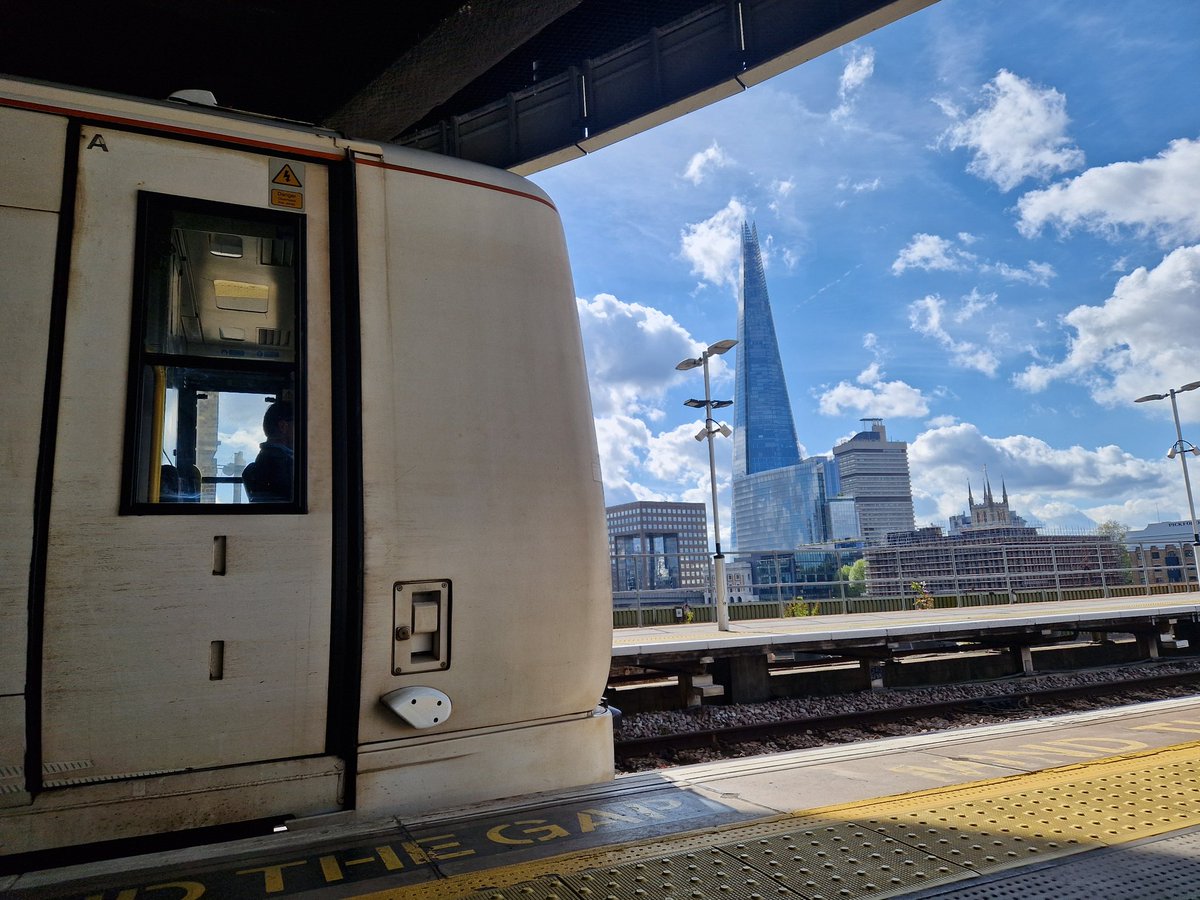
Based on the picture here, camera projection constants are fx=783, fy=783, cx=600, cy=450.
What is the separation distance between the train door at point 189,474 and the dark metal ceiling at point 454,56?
3.58 m

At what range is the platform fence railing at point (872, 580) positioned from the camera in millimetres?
14555

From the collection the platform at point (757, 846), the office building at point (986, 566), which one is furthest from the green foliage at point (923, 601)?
the platform at point (757, 846)

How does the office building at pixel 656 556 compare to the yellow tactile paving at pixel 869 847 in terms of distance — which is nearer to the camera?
the yellow tactile paving at pixel 869 847

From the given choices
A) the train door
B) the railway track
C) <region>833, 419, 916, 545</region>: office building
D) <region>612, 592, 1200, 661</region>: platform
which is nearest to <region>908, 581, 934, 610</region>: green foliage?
<region>612, 592, 1200, 661</region>: platform

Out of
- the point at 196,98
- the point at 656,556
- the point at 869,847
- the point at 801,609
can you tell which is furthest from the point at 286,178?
the point at 801,609

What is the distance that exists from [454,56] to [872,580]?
14211 millimetres

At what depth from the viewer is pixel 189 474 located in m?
3.04

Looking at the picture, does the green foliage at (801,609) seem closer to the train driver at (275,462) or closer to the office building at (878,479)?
the train driver at (275,462)

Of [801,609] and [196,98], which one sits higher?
[196,98]

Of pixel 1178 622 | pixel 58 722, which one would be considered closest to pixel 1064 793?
pixel 58 722

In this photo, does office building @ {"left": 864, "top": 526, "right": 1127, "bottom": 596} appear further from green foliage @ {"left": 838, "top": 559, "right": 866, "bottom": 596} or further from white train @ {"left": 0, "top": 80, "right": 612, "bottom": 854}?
white train @ {"left": 0, "top": 80, "right": 612, "bottom": 854}

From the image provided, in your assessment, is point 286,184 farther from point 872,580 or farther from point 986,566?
point 986,566

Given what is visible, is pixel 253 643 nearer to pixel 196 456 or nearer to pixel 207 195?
pixel 196 456

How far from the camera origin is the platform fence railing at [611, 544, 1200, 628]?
14555 mm
